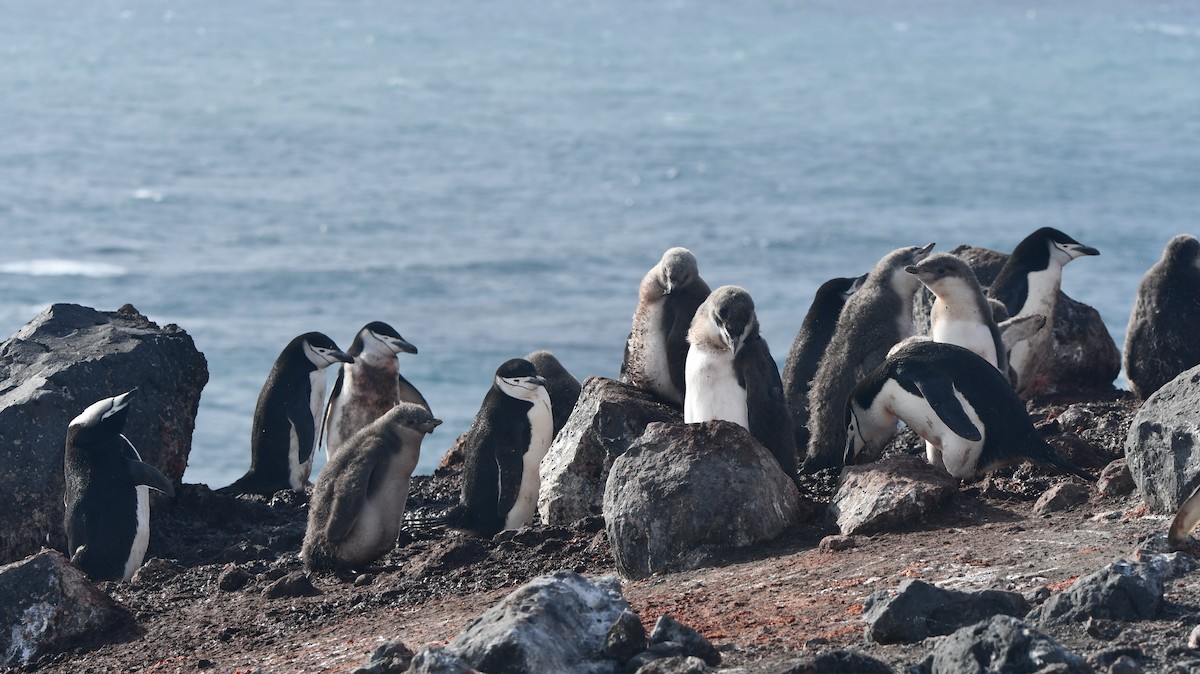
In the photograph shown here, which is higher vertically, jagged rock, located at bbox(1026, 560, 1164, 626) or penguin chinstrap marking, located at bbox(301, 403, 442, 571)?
jagged rock, located at bbox(1026, 560, 1164, 626)

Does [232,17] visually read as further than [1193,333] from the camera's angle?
Yes

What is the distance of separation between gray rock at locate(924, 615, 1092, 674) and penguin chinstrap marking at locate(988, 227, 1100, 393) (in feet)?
23.5

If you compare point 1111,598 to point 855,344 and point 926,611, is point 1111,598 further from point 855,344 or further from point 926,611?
point 855,344

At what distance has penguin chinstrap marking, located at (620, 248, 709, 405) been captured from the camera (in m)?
9.45

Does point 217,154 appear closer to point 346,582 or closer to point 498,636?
point 346,582

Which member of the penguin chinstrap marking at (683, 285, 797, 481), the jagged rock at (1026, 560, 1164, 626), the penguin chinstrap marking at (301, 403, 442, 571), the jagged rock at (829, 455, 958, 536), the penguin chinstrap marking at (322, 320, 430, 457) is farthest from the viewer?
the penguin chinstrap marking at (322, 320, 430, 457)

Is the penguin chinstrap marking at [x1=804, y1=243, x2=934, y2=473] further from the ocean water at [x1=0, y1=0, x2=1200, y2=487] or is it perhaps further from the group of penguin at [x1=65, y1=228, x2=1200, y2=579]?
the ocean water at [x1=0, y1=0, x2=1200, y2=487]

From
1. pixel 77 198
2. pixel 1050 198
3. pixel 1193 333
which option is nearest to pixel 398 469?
pixel 1193 333

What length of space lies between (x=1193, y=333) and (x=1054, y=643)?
685cm

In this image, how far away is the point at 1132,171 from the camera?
1804 inches

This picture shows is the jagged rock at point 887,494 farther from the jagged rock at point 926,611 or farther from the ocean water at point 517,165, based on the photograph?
the ocean water at point 517,165

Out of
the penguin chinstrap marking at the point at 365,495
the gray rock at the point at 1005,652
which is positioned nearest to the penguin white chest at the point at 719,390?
the penguin chinstrap marking at the point at 365,495

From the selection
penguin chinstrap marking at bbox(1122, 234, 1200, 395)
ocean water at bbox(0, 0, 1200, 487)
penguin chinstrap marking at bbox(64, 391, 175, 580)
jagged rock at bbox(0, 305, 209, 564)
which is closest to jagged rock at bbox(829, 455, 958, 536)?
penguin chinstrap marking at bbox(64, 391, 175, 580)

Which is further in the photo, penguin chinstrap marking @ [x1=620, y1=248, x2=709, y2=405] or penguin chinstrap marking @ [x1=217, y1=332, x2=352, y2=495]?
penguin chinstrap marking @ [x1=217, y1=332, x2=352, y2=495]
